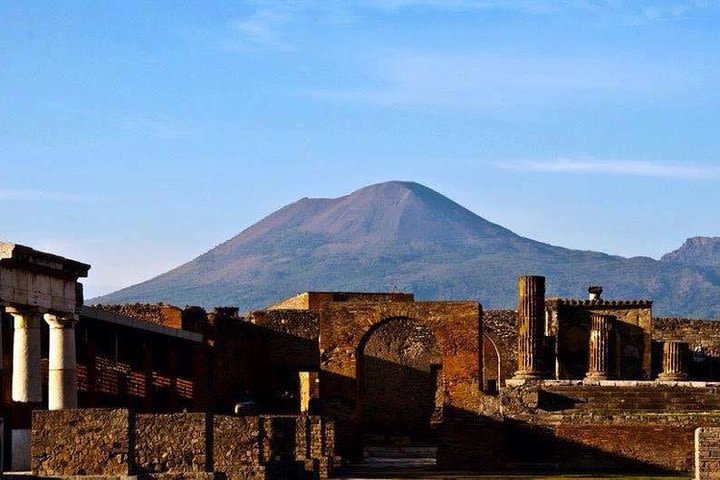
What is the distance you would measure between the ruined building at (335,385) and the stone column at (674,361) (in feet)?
0.25

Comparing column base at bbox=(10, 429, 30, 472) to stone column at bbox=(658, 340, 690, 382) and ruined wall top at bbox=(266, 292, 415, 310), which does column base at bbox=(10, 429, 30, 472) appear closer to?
stone column at bbox=(658, 340, 690, 382)

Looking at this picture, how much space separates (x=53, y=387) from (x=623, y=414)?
16.9 m

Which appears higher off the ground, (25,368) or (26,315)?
(26,315)

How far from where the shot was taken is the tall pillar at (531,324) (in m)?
61.0

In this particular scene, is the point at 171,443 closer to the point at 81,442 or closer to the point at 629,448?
the point at 81,442

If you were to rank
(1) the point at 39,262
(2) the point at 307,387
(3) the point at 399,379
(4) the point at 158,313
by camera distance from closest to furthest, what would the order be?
(1) the point at 39,262 < (4) the point at 158,313 < (2) the point at 307,387 < (3) the point at 399,379

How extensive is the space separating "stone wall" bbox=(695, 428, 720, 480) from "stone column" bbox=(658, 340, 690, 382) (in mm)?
34285

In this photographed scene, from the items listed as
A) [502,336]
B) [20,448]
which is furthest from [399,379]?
[20,448]

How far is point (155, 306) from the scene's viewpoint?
2557 inches

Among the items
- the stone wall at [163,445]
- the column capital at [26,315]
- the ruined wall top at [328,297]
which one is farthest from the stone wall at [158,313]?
the stone wall at [163,445]

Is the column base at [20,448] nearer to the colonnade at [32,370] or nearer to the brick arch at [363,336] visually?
the colonnade at [32,370]

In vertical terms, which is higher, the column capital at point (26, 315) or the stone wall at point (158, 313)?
the stone wall at point (158, 313)

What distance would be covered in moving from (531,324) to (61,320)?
998 inches

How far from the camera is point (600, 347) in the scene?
67.4m
